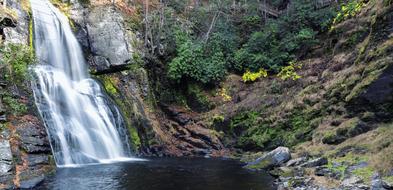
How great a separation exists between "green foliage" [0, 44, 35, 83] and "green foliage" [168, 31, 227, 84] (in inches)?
390

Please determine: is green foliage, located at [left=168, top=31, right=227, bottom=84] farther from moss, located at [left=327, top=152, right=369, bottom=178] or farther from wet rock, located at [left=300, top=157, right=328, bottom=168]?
moss, located at [left=327, top=152, right=369, bottom=178]

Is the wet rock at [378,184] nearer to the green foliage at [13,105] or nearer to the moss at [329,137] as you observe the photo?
the moss at [329,137]

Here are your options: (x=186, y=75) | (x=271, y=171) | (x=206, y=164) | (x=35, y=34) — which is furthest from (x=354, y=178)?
(x=35, y=34)

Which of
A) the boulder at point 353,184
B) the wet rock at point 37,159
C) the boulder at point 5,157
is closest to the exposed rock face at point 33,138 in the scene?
the wet rock at point 37,159

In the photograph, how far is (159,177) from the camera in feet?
45.3

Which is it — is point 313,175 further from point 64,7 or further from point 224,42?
point 64,7

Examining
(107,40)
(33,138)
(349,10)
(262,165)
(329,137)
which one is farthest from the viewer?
(107,40)

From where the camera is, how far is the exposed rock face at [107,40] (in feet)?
76.2

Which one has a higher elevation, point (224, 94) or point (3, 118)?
point (3, 118)

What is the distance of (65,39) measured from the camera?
22641 mm

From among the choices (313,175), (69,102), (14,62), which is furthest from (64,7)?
(313,175)

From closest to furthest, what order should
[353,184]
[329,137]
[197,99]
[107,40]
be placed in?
[353,184], [329,137], [107,40], [197,99]

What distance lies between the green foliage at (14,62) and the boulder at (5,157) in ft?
15.8

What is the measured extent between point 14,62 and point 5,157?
6487mm
